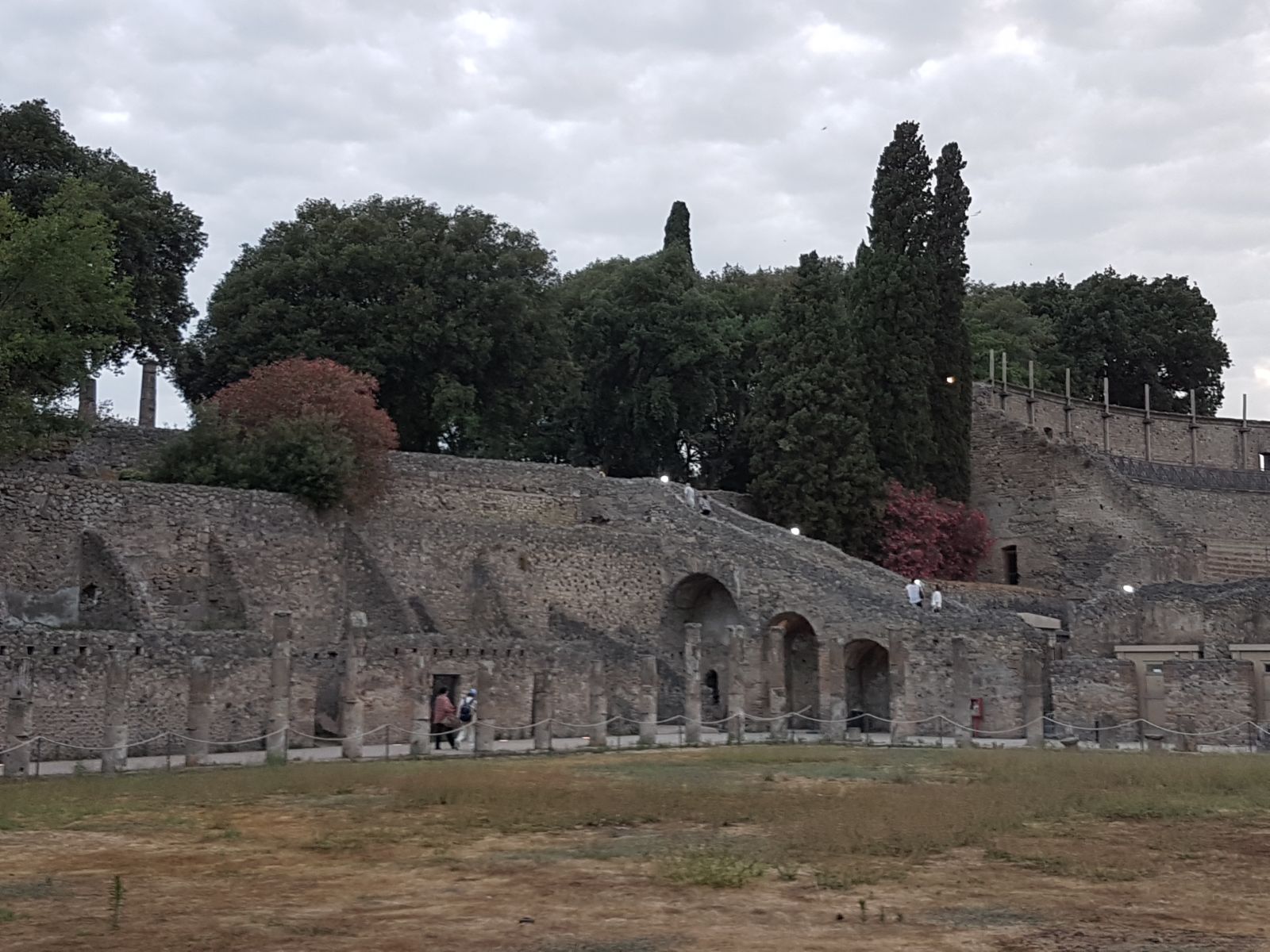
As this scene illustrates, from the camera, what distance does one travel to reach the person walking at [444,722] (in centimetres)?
2945

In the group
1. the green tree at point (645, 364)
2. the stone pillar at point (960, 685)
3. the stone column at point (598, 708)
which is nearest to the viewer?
the stone column at point (598, 708)

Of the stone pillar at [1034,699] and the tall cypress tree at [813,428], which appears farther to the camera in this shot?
the tall cypress tree at [813,428]

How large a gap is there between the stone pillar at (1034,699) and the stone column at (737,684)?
6262mm

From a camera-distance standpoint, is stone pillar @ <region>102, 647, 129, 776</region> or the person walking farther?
the person walking

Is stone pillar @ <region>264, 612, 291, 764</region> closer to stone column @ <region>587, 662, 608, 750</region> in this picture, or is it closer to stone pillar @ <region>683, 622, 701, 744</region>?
stone column @ <region>587, 662, 608, 750</region>

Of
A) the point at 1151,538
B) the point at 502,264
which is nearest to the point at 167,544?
the point at 502,264

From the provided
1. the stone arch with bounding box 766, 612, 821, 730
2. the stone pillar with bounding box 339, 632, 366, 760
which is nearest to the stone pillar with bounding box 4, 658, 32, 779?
the stone pillar with bounding box 339, 632, 366, 760

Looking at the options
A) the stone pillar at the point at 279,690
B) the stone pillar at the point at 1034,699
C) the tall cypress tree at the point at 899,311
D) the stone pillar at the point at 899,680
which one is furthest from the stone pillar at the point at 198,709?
the tall cypress tree at the point at 899,311

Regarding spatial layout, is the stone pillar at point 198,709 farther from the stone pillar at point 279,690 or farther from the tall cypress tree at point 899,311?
the tall cypress tree at point 899,311

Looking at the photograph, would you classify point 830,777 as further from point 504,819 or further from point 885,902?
point 885,902

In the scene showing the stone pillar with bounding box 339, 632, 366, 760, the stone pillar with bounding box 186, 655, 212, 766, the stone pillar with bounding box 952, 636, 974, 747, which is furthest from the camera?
the stone pillar with bounding box 952, 636, 974, 747

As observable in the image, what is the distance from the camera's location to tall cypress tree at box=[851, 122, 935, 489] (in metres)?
46.8

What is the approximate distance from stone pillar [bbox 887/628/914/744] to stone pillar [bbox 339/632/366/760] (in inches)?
480

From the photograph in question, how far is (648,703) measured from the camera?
106 feet
